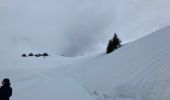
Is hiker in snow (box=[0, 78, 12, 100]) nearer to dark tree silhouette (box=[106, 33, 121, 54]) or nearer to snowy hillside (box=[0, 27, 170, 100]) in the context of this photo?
snowy hillside (box=[0, 27, 170, 100])

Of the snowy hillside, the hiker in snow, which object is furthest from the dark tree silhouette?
the hiker in snow

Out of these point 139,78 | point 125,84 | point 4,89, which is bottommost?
point 4,89

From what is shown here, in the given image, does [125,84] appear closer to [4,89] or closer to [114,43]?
[4,89]

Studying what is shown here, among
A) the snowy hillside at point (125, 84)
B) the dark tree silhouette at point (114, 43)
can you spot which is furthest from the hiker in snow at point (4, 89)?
the dark tree silhouette at point (114, 43)

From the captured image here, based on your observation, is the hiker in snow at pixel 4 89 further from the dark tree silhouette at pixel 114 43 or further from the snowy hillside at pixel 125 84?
the dark tree silhouette at pixel 114 43

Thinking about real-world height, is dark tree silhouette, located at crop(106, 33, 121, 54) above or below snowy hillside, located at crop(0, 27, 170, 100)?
above

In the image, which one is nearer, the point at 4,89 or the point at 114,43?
the point at 4,89

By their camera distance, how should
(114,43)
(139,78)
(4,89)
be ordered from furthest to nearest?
(114,43)
(139,78)
(4,89)

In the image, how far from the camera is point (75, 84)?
24.5 m

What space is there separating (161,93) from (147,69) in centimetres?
487

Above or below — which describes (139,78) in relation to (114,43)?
below

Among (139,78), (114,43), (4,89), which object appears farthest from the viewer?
(114,43)

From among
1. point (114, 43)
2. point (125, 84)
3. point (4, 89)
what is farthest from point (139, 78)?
point (114, 43)

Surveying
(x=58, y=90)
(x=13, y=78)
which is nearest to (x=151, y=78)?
(x=58, y=90)
